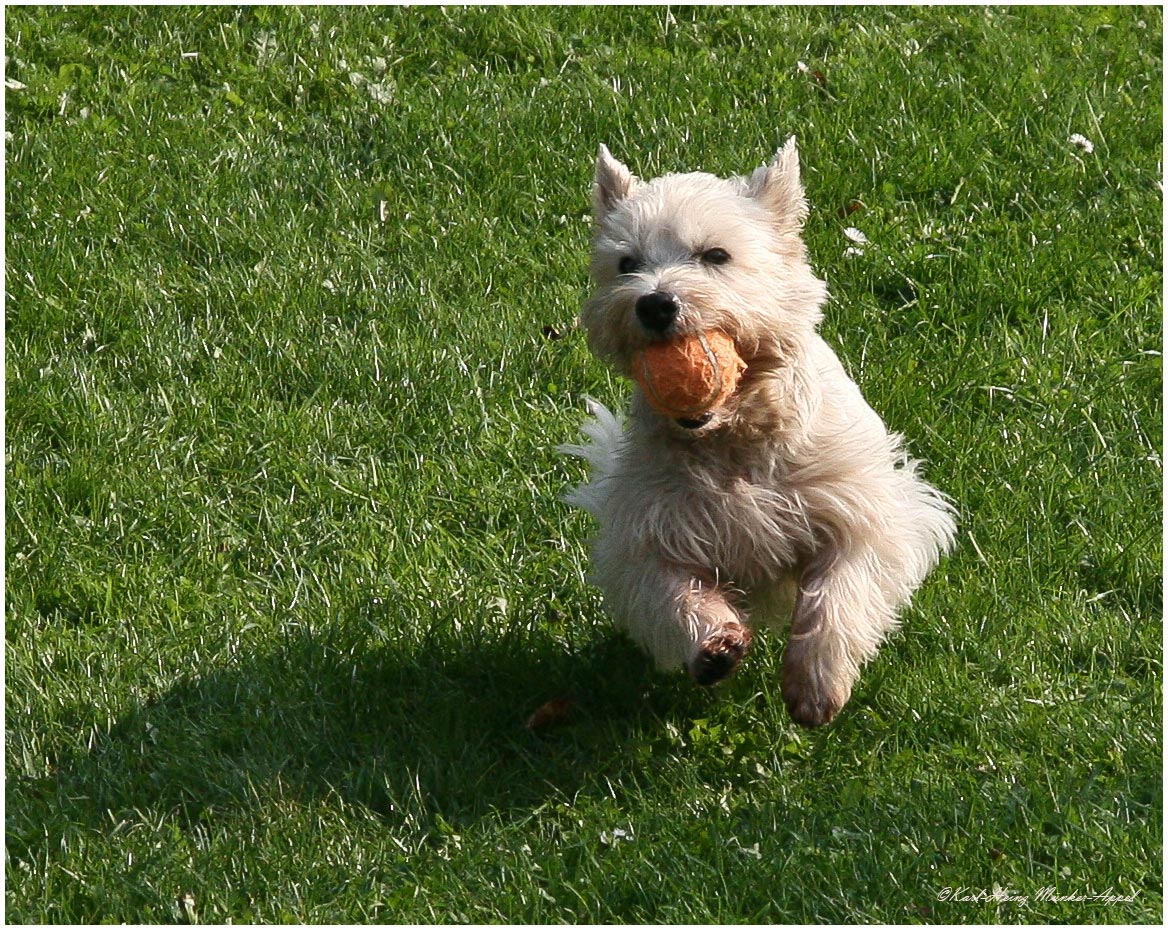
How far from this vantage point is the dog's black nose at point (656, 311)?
5.08m

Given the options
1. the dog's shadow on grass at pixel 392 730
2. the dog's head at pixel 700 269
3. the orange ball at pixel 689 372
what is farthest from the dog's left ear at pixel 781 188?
the dog's shadow on grass at pixel 392 730

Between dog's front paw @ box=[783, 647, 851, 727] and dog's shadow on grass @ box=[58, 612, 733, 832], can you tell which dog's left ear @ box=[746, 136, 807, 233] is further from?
dog's shadow on grass @ box=[58, 612, 733, 832]

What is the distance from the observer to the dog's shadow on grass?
213 inches

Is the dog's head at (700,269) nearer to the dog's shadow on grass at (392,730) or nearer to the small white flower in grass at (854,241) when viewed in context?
the dog's shadow on grass at (392,730)

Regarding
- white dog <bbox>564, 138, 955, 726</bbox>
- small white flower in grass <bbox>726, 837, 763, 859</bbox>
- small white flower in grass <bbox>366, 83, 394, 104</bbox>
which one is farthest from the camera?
small white flower in grass <bbox>366, 83, 394, 104</bbox>

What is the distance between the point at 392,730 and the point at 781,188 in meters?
2.13

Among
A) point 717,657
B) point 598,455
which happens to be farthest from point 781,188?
point 717,657

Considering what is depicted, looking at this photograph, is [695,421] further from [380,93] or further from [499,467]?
[380,93]

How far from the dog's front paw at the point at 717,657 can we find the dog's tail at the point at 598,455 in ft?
2.96

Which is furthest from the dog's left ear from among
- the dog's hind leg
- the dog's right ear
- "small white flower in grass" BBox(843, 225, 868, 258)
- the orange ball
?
"small white flower in grass" BBox(843, 225, 868, 258)

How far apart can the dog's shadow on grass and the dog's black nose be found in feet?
4.42

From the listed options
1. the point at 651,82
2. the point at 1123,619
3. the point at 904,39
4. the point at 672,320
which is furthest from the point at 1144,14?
the point at 672,320

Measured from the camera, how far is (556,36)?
31.6 feet

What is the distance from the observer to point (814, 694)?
5.16 metres
